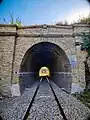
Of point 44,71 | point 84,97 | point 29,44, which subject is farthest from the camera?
point 44,71

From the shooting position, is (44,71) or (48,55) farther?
(44,71)

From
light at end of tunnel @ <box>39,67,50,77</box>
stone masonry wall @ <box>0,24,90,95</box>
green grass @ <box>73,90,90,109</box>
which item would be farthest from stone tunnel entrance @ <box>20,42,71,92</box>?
light at end of tunnel @ <box>39,67,50,77</box>

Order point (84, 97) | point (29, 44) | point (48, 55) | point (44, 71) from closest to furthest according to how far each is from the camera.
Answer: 1. point (84, 97)
2. point (29, 44)
3. point (48, 55)
4. point (44, 71)

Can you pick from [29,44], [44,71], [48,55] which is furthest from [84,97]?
[44,71]

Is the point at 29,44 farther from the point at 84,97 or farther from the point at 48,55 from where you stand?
the point at 48,55

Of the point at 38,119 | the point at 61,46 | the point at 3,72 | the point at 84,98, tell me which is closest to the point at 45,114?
the point at 38,119

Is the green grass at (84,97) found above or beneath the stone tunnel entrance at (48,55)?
beneath

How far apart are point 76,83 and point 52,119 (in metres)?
4.00

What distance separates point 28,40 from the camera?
8336mm

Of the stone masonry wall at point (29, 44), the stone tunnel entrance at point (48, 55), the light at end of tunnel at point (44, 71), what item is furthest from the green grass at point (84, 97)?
the light at end of tunnel at point (44, 71)

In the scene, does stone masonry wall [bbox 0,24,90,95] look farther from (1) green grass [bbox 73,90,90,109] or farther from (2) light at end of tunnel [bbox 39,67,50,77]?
(2) light at end of tunnel [bbox 39,67,50,77]

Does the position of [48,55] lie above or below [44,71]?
above

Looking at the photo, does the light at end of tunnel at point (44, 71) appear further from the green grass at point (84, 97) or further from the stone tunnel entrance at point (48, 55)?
the green grass at point (84, 97)

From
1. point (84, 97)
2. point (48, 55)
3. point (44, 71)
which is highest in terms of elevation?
point (48, 55)
